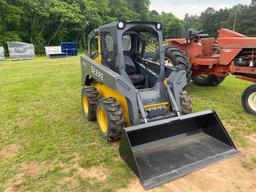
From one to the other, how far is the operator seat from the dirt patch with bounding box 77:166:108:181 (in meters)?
1.66

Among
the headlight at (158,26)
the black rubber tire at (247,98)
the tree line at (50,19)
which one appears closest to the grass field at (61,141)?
the black rubber tire at (247,98)

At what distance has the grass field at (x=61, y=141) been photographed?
269 centimetres

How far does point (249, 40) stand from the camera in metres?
4.84

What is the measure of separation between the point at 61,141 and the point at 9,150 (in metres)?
0.75

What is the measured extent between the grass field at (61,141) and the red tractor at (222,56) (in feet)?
1.70

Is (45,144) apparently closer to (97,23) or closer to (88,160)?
(88,160)

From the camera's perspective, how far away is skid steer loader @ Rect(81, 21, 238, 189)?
2822 millimetres

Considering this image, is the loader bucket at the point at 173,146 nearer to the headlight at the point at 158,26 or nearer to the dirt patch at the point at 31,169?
the dirt patch at the point at 31,169

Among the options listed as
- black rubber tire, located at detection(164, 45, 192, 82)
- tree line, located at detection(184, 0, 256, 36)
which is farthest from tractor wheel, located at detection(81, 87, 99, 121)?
tree line, located at detection(184, 0, 256, 36)

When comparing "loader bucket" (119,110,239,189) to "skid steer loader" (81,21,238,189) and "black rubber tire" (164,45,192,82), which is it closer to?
"skid steer loader" (81,21,238,189)

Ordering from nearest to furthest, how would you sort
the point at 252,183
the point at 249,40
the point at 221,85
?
the point at 252,183 < the point at 249,40 < the point at 221,85

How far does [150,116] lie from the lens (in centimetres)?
335

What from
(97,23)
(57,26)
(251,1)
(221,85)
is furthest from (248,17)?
(221,85)

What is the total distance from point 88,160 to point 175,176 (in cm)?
116
